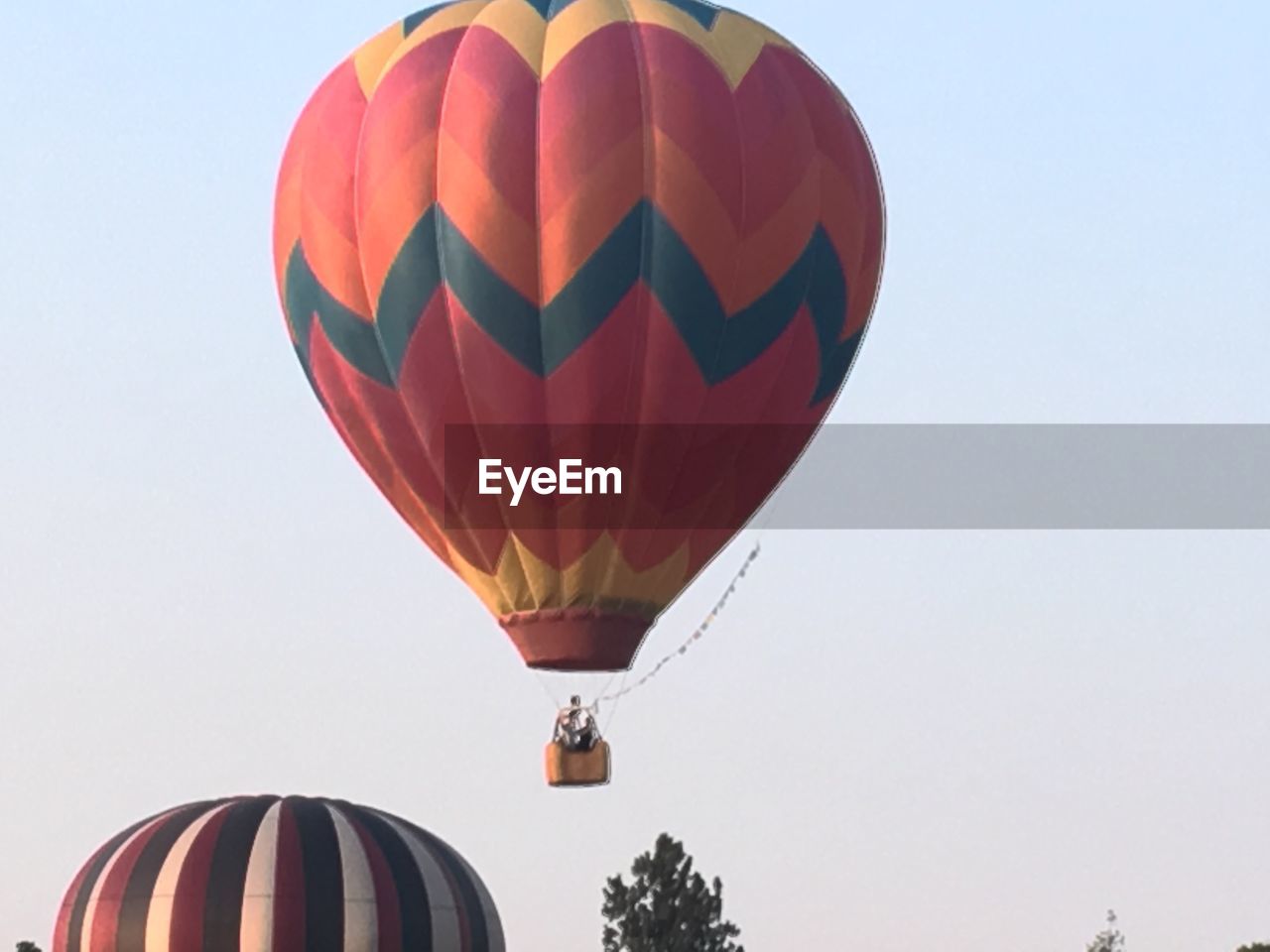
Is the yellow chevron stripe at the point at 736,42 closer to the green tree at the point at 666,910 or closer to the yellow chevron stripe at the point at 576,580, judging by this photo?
the yellow chevron stripe at the point at 576,580

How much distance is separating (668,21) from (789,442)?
188 inches

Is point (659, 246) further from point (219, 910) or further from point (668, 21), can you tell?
point (219, 910)

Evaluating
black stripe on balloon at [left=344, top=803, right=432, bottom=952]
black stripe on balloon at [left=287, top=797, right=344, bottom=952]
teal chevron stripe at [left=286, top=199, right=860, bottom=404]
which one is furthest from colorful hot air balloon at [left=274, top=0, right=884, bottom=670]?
black stripe on balloon at [left=344, top=803, right=432, bottom=952]

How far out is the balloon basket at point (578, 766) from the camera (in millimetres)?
44188

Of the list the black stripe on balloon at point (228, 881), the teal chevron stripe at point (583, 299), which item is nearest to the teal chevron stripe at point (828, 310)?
the teal chevron stripe at point (583, 299)

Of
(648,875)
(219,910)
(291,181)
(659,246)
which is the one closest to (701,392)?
(659,246)

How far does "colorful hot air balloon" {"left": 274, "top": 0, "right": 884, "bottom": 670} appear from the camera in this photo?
1704 inches

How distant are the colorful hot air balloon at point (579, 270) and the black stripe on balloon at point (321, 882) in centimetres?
1336

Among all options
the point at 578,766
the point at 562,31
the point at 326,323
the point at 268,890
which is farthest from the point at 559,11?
the point at 268,890

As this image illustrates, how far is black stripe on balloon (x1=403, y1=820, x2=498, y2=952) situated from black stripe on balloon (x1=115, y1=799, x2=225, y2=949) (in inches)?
142

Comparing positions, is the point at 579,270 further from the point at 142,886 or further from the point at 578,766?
the point at 142,886

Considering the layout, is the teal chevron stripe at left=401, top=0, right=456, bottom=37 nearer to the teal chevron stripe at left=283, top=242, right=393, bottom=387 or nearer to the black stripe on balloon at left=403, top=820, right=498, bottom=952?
the teal chevron stripe at left=283, top=242, right=393, bottom=387

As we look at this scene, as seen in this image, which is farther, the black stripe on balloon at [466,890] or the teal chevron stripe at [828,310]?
the black stripe on balloon at [466,890]

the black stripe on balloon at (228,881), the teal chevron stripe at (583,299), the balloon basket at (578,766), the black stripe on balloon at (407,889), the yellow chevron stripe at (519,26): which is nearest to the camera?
the teal chevron stripe at (583,299)
